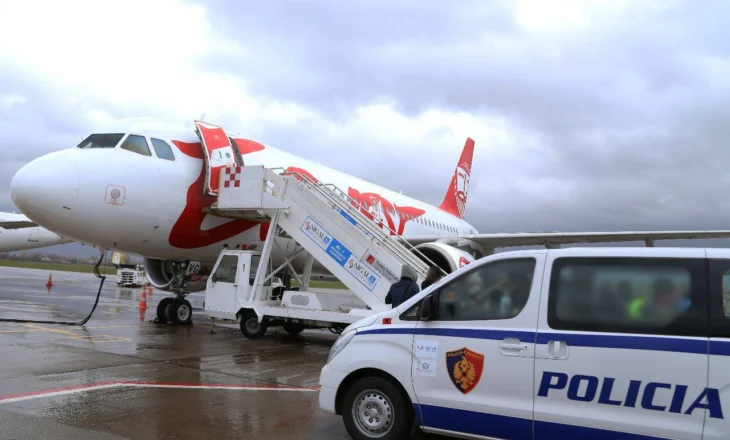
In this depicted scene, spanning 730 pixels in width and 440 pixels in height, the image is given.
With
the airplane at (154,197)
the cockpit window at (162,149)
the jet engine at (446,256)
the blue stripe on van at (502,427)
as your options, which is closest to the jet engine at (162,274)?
the airplane at (154,197)

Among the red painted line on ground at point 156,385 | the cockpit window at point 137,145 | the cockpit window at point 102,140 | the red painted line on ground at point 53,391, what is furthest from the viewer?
the cockpit window at point 137,145

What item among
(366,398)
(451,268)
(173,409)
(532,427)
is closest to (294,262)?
(451,268)

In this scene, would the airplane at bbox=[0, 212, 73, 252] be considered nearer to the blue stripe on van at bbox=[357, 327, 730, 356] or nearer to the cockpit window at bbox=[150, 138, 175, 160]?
the cockpit window at bbox=[150, 138, 175, 160]

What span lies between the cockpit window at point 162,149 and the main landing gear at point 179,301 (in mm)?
2891

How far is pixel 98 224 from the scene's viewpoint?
1070 centimetres

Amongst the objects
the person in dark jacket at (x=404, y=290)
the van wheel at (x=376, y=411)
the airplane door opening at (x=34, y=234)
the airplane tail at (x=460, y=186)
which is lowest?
the van wheel at (x=376, y=411)

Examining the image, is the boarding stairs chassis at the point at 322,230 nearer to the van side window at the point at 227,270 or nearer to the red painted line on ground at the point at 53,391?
the van side window at the point at 227,270

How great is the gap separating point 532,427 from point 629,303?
1.14m

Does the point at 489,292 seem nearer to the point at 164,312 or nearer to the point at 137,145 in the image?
the point at 137,145

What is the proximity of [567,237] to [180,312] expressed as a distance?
428 inches

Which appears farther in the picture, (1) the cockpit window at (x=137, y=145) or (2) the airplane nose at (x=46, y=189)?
(1) the cockpit window at (x=137, y=145)

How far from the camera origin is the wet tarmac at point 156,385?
5109 millimetres

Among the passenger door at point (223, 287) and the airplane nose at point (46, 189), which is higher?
the airplane nose at point (46, 189)

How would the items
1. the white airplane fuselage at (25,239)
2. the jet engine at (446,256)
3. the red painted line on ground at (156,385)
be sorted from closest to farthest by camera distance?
the red painted line on ground at (156,385), the jet engine at (446,256), the white airplane fuselage at (25,239)
